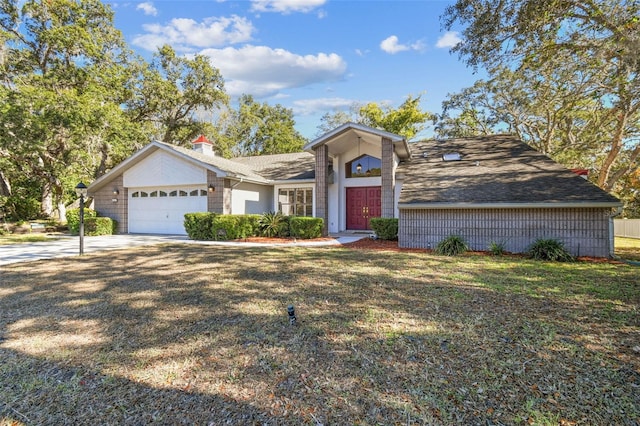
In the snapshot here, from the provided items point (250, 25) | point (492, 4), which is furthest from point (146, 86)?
point (492, 4)

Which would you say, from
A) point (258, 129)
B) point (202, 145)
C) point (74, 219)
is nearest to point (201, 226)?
point (202, 145)

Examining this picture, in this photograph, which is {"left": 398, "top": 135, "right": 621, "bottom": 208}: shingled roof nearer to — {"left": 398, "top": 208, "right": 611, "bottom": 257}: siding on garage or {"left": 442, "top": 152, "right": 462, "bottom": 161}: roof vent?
{"left": 442, "top": 152, "right": 462, "bottom": 161}: roof vent

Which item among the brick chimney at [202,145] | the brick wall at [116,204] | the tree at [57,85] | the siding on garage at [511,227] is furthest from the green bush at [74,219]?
the siding on garage at [511,227]

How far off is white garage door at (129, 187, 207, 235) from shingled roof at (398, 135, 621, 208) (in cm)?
959

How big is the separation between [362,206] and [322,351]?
12271 millimetres

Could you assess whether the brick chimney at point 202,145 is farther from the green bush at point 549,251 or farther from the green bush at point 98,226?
the green bush at point 549,251

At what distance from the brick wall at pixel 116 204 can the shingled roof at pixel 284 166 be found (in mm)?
6558

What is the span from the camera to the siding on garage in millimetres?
9047

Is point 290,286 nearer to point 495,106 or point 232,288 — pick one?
point 232,288

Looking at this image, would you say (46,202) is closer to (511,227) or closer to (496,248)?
(496,248)

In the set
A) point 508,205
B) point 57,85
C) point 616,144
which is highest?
point 57,85

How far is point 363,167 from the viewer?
15.1 meters

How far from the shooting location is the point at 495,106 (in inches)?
818

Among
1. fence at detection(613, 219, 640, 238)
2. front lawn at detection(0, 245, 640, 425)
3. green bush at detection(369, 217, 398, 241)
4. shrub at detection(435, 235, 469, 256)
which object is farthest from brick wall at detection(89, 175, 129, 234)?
fence at detection(613, 219, 640, 238)
